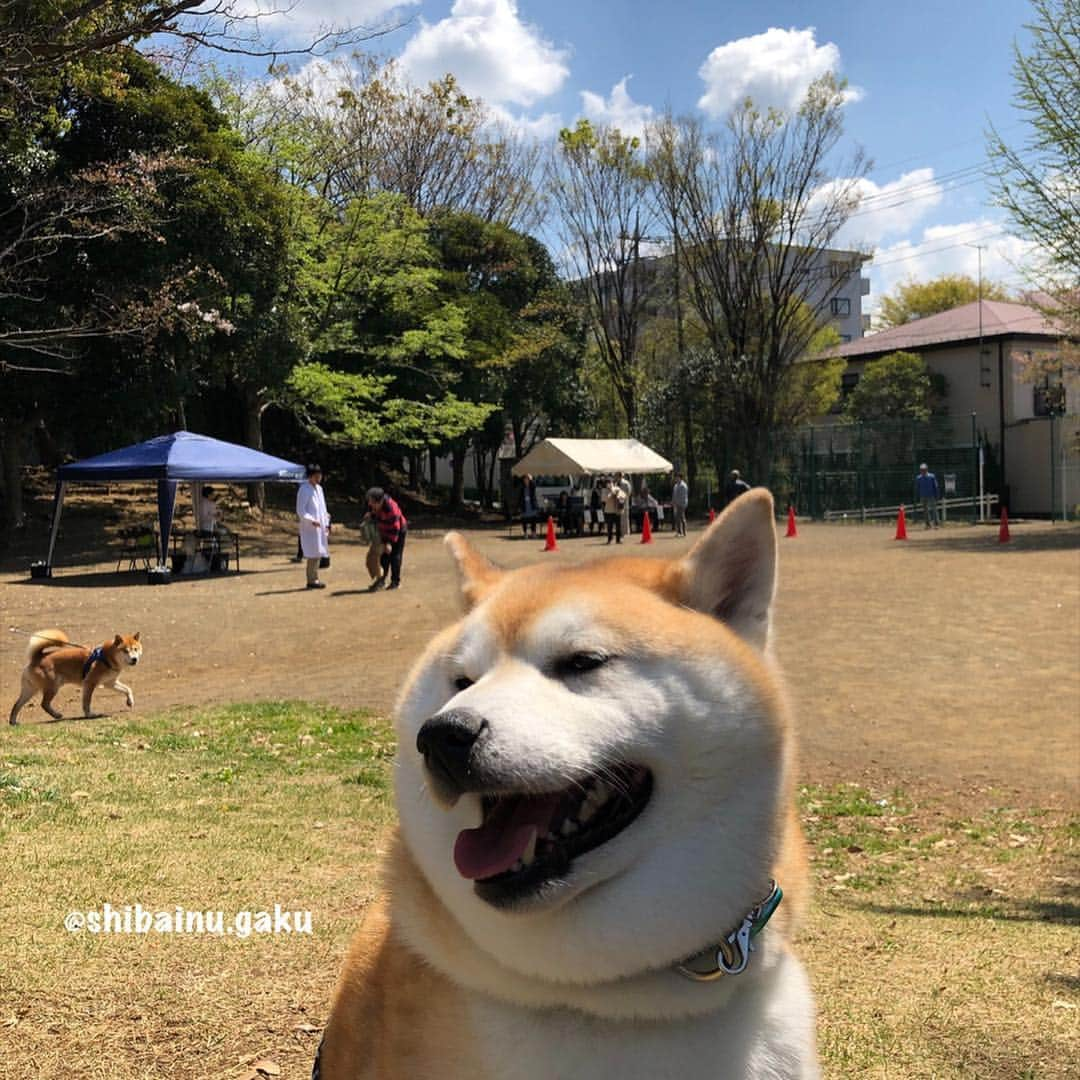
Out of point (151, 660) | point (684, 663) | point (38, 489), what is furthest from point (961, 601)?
point (38, 489)

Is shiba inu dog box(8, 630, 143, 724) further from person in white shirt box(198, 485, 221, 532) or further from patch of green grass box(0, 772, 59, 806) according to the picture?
person in white shirt box(198, 485, 221, 532)

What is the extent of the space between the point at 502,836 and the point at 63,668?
8.34 meters

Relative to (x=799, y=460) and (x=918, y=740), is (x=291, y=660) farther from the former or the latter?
(x=799, y=460)

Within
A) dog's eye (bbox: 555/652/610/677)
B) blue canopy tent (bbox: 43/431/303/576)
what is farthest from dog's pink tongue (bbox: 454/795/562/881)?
blue canopy tent (bbox: 43/431/303/576)

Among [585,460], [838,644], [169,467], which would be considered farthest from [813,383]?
[838,644]

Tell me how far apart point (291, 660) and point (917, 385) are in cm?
3471

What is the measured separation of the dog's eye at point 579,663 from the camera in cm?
167

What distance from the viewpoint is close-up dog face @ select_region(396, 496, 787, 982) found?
1.56 metres

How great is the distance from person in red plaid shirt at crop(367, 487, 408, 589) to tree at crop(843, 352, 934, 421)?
28746 millimetres

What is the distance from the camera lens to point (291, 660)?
1173 centimetres

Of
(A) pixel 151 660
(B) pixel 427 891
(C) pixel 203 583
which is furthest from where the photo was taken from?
(C) pixel 203 583

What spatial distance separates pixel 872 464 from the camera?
36.0 m

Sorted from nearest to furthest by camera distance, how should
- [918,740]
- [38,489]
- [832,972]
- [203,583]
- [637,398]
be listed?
1. [832,972]
2. [918,740]
3. [203,583]
4. [38,489]
5. [637,398]

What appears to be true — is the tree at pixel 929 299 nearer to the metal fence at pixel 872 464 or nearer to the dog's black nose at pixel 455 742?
the metal fence at pixel 872 464
